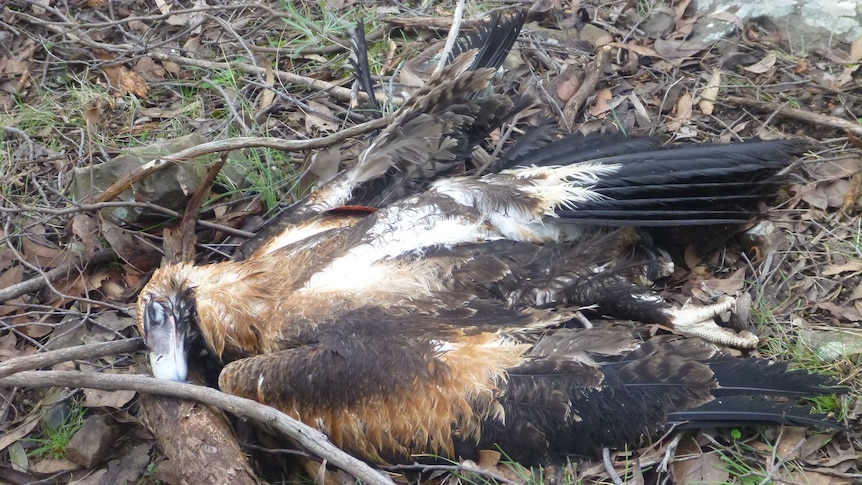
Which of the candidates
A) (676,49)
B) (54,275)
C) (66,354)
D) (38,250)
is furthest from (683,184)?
(38,250)

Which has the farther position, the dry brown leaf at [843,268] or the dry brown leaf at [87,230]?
the dry brown leaf at [87,230]

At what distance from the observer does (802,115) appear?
375 cm

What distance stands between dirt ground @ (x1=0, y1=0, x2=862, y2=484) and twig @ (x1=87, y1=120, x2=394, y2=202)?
2cm

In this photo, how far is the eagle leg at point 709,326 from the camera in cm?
304

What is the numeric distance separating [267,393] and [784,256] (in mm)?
2398

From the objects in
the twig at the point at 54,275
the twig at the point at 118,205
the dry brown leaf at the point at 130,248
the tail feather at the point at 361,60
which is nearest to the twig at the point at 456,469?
the twig at the point at 118,205

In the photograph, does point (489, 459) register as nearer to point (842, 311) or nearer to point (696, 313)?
point (696, 313)

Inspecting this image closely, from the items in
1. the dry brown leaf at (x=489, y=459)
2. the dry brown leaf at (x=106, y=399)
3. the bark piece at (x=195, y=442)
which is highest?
the bark piece at (x=195, y=442)

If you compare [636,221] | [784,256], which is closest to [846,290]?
[784,256]

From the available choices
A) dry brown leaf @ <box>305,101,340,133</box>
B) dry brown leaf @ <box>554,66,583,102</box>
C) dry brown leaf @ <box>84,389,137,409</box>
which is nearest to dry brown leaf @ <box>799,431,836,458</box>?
dry brown leaf @ <box>554,66,583,102</box>

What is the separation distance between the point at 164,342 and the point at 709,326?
233 cm

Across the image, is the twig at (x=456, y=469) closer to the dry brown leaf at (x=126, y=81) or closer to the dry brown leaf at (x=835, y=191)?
the dry brown leaf at (x=835, y=191)

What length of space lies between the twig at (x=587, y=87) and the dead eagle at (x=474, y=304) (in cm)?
67

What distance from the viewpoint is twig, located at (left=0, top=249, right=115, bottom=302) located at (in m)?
3.43
